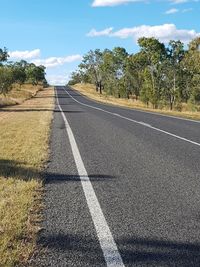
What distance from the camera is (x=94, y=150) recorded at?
430 inches

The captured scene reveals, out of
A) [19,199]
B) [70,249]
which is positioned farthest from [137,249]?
[19,199]

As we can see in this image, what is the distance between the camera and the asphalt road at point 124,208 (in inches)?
163

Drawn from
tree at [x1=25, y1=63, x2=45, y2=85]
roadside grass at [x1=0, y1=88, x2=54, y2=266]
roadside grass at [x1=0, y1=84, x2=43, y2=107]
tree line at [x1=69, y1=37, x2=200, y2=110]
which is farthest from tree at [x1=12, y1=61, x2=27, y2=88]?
roadside grass at [x1=0, y1=88, x2=54, y2=266]

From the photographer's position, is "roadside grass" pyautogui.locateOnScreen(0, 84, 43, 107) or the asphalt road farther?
"roadside grass" pyautogui.locateOnScreen(0, 84, 43, 107)

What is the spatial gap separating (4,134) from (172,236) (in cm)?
1115

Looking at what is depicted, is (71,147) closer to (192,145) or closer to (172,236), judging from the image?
(192,145)

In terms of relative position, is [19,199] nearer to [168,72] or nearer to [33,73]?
[168,72]

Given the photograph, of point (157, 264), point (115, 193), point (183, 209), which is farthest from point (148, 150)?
point (157, 264)

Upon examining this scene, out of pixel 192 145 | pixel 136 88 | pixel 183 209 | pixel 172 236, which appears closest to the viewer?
pixel 172 236

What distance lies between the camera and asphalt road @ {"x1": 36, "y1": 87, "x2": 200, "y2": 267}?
4.14 m

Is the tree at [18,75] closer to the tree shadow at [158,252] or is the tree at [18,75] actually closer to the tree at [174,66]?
the tree at [174,66]

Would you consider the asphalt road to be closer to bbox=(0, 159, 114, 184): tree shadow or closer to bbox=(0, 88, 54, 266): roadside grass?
bbox=(0, 159, 114, 184): tree shadow

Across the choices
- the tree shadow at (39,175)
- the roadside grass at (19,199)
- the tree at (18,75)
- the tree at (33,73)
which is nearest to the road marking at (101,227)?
the tree shadow at (39,175)

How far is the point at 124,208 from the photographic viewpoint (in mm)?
5645
